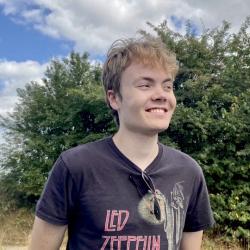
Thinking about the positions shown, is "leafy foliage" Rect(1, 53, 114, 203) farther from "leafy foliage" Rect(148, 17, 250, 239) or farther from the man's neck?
the man's neck

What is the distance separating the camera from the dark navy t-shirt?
1.76 metres

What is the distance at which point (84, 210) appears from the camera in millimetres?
1772

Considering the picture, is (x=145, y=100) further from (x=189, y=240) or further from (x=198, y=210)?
(x=189, y=240)

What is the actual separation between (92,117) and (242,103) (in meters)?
6.18

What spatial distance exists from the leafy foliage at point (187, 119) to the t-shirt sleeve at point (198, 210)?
10.0 metres

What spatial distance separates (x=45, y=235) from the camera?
72.2 inches

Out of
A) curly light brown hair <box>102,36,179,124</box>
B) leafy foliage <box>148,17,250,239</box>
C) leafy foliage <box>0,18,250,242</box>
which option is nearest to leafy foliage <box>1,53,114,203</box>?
leafy foliage <box>0,18,250,242</box>

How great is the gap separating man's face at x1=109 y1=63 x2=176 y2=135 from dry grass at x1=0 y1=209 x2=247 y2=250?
8.08 m

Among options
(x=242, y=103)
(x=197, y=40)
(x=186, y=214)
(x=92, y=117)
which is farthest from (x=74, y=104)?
(x=186, y=214)

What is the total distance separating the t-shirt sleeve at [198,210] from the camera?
81.4 inches

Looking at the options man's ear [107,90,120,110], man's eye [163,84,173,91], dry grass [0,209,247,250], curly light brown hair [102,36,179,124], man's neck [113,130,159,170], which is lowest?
dry grass [0,209,247,250]

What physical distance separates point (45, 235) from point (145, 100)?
676 mm

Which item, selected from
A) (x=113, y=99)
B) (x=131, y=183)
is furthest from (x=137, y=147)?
(x=113, y=99)

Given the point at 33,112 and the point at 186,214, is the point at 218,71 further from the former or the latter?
the point at 186,214
